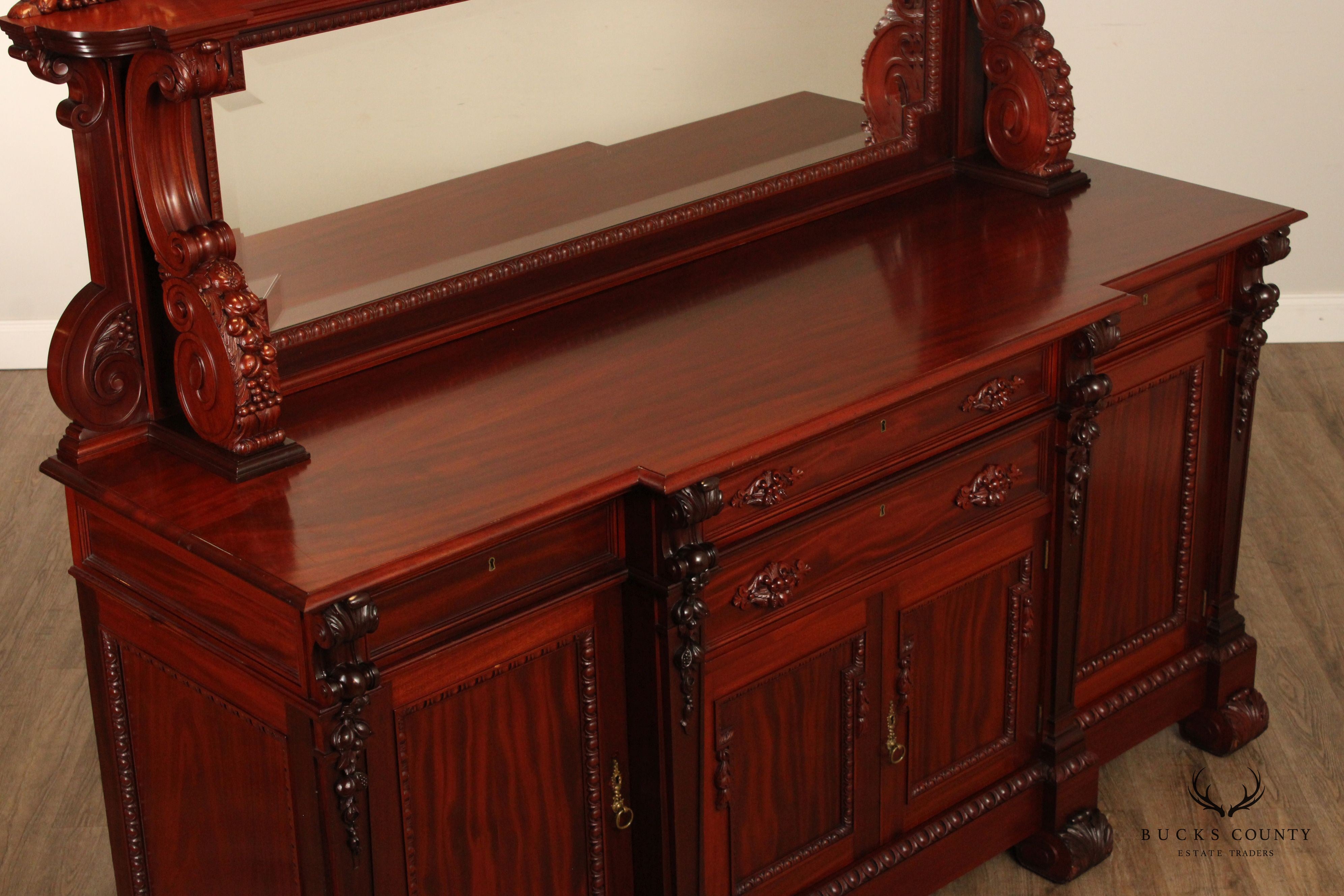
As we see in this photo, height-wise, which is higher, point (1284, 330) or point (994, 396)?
point (994, 396)

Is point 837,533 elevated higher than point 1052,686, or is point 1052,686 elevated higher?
point 837,533

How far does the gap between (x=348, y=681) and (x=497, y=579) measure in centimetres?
28

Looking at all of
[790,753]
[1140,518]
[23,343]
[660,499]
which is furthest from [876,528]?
[23,343]

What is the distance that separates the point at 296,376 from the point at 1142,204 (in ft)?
5.77

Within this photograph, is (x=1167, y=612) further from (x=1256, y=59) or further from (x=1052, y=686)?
(x=1256, y=59)

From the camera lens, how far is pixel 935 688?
9.78 feet

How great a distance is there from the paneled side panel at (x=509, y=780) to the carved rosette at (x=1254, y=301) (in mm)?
1606

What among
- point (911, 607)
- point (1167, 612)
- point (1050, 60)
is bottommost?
point (1167, 612)

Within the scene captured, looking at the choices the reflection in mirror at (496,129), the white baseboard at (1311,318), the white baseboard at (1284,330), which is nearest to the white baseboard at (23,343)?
the white baseboard at (1284,330)

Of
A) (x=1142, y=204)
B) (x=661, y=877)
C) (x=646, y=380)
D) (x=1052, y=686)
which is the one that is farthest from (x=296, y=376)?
(x=1142, y=204)

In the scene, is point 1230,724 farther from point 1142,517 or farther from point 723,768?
point 723,768

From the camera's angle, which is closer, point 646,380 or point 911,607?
point 646,380

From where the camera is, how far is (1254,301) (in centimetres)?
330

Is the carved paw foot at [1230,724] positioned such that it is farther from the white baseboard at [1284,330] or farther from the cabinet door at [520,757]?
the white baseboard at [1284,330]
